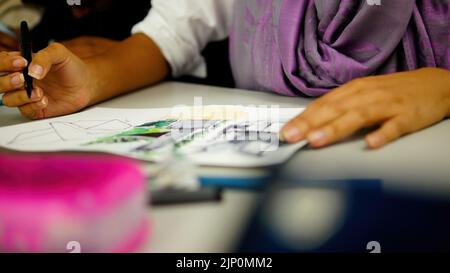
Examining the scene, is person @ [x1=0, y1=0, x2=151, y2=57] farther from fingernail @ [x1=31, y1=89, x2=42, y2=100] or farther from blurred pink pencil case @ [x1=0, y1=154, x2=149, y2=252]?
blurred pink pencil case @ [x1=0, y1=154, x2=149, y2=252]

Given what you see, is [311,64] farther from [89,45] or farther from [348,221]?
[89,45]

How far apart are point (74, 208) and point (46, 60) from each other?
1.13 feet

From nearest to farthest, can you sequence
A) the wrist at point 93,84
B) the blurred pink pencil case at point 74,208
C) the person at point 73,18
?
1. the blurred pink pencil case at point 74,208
2. the wrist at point 93,84
3. the person at point 73,18

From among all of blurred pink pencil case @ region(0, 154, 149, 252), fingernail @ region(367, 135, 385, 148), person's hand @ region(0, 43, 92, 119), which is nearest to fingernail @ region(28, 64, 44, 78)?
person's hand @ region(0, 43, 92, 119)

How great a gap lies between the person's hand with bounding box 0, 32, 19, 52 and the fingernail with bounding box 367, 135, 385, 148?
77 cm

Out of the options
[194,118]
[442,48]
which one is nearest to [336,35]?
[442,48]

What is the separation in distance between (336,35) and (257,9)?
5.8 inches

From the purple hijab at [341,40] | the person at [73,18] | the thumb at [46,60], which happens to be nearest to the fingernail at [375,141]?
the purple hijab at [341,40]

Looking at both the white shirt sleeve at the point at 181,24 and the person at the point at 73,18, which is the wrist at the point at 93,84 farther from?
the person at the point at 73,18

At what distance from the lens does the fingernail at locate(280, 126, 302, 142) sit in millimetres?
427

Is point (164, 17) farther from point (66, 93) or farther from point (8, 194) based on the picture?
point (8, 194)

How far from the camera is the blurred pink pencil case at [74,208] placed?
0.26 metres

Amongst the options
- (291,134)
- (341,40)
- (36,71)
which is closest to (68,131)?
(36,71)
